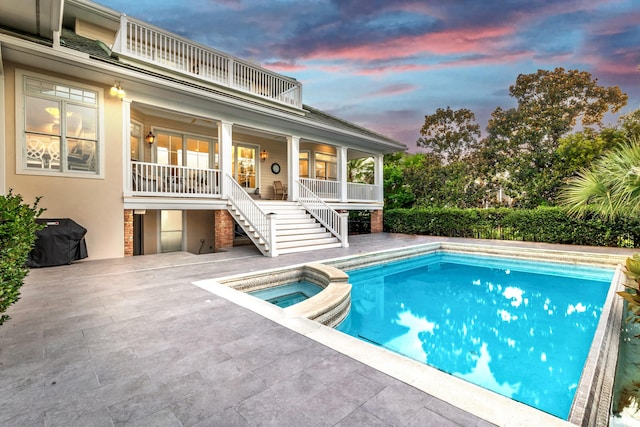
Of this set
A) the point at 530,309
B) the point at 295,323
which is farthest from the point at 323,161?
the point at 295,323

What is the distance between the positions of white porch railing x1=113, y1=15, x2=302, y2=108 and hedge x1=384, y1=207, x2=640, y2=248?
7.75 meters

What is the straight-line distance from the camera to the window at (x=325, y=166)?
15.5 metres

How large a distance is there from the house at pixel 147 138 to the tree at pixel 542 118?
6.62 meters

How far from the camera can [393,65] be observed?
17109mm

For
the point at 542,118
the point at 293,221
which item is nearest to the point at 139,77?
the point at 293,221

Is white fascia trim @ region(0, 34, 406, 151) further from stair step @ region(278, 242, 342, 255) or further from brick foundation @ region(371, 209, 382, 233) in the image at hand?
brick foundation @ region(371, 209, 382, 233)

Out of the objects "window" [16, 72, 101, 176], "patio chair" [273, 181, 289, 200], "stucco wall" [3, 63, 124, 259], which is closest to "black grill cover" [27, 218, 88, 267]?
"stucco wall" [3, 63, 124, 259]

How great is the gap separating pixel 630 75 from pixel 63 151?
22.5m

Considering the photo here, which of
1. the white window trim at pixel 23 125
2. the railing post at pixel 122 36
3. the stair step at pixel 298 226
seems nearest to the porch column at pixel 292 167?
the stair step at pixel 298 226

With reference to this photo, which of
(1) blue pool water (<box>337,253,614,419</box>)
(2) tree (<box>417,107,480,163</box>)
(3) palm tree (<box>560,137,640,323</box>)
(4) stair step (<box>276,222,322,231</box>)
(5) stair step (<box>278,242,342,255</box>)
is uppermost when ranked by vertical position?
(2) tree (<box>417,107,480,163</box>)

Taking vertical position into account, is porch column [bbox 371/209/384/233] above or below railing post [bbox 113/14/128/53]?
below

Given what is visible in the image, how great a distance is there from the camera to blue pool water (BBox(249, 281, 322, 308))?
561 cm

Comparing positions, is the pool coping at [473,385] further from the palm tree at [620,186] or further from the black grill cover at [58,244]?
the black grill cover at [58,244]

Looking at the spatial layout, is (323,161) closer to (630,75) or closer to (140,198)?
(140,198)
